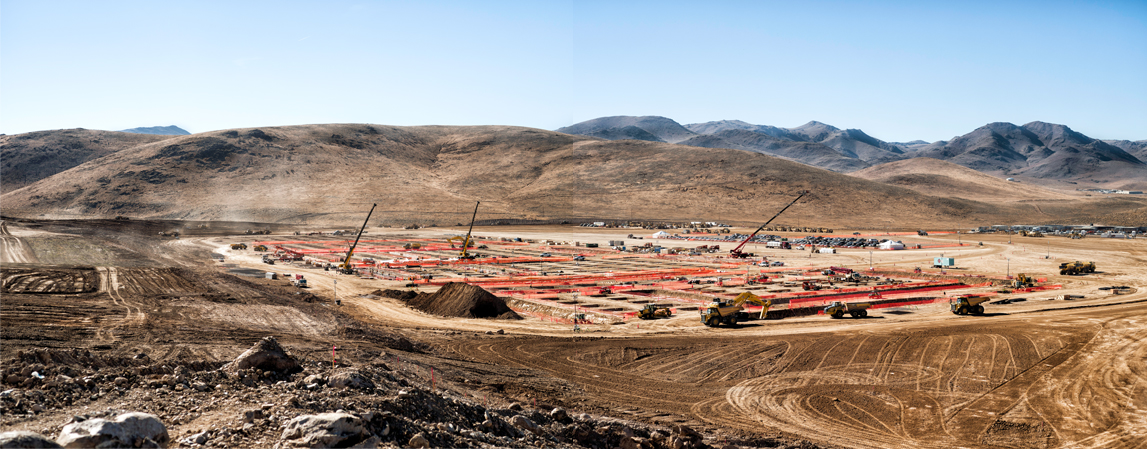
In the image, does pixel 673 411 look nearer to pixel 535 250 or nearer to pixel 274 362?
pixel 274 362

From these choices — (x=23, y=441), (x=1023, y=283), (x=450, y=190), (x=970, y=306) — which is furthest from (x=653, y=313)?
(x=450, y=190)

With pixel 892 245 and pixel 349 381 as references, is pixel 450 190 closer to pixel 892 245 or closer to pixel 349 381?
pixel 892 245

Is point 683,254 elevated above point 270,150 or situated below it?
below

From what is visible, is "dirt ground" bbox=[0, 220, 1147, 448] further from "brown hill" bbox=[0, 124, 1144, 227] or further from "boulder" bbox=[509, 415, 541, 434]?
"brown hill" bbox=[0, 124, 1144, 227]

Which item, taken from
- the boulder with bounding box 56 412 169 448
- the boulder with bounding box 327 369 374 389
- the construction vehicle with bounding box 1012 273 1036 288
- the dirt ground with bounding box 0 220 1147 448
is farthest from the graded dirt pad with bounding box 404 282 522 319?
the construction vehicle with bounding box 1012 273 1036 288

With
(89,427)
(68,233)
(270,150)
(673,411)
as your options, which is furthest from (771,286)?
(270,150)

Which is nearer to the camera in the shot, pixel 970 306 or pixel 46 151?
pixel 970 306

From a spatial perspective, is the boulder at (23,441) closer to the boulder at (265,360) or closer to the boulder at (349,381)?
the boulder at (349,381)
